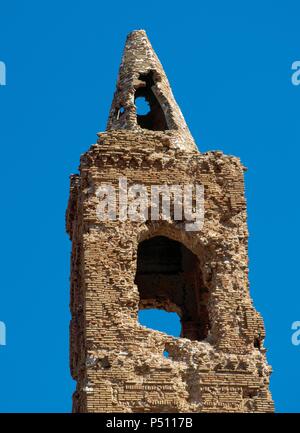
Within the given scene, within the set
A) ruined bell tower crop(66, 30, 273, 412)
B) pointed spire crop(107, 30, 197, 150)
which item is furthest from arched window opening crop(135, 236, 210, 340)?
pointed spire crop(107, 30, 197, 150)

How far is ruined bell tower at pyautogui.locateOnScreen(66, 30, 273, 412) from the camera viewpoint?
36.0 meters

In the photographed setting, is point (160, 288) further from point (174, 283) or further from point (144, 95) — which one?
point (144, 95)

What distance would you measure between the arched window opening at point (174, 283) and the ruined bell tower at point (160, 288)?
0.09 ft

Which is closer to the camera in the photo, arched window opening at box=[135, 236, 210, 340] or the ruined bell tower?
the ruined bell tower

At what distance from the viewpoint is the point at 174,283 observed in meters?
40.5

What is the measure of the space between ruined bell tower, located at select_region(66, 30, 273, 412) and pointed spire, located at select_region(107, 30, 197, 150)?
1.7 inches

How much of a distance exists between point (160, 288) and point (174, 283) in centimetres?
30

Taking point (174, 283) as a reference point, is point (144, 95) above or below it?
above

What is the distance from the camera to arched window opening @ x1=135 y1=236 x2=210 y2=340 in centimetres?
3959

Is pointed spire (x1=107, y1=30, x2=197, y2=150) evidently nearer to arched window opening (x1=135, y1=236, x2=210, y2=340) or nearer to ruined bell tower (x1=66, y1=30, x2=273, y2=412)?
ruined bell tower (x1=66, y1=30, x2=273, y2=412)

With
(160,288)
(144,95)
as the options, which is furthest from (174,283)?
(144,95)

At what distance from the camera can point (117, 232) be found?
123 feet

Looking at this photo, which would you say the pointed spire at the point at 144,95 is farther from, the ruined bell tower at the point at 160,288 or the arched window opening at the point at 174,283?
the arched window opening at the point at 174,283

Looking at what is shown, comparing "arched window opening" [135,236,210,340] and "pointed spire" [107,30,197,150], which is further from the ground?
"pointed spire" [107,30,197,150]
